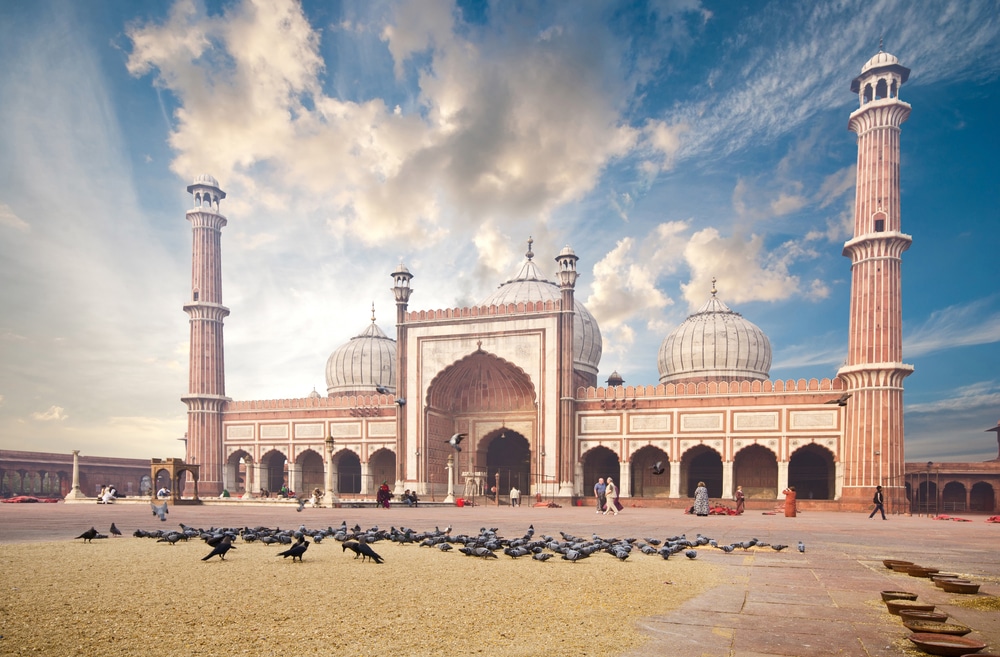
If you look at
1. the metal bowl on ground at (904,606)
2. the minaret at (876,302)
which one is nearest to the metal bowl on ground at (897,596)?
the metal bowl on ground at (904,606)

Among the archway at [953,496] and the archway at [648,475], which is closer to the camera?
the archway at [648,475]

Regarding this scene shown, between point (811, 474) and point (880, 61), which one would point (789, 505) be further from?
point (880, 61)

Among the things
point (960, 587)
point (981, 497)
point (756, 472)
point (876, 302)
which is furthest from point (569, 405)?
point (960, 587)

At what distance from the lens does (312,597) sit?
191 inches

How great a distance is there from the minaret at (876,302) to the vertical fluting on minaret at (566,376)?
10.5 m

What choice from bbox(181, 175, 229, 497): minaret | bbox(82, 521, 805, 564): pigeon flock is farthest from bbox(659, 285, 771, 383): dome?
bbox(82, 521, 805, 564): pigeon flock

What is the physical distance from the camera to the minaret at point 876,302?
88.7 ft

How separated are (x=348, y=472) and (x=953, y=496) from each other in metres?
30.5

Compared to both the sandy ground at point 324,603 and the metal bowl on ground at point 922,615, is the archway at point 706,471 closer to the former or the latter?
the sandy ground at point 324,603

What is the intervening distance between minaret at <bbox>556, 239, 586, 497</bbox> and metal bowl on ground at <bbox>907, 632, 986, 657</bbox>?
27677 mm

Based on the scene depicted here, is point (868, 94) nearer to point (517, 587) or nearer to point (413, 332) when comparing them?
point (413, 332)

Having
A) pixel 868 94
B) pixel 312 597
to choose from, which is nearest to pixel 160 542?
pixel 312 597

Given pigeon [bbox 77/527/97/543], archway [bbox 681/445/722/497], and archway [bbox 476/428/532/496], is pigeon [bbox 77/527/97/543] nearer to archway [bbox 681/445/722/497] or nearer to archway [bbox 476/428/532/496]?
archway [bbox 681/445/722/497]

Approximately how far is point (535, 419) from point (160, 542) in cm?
2609
